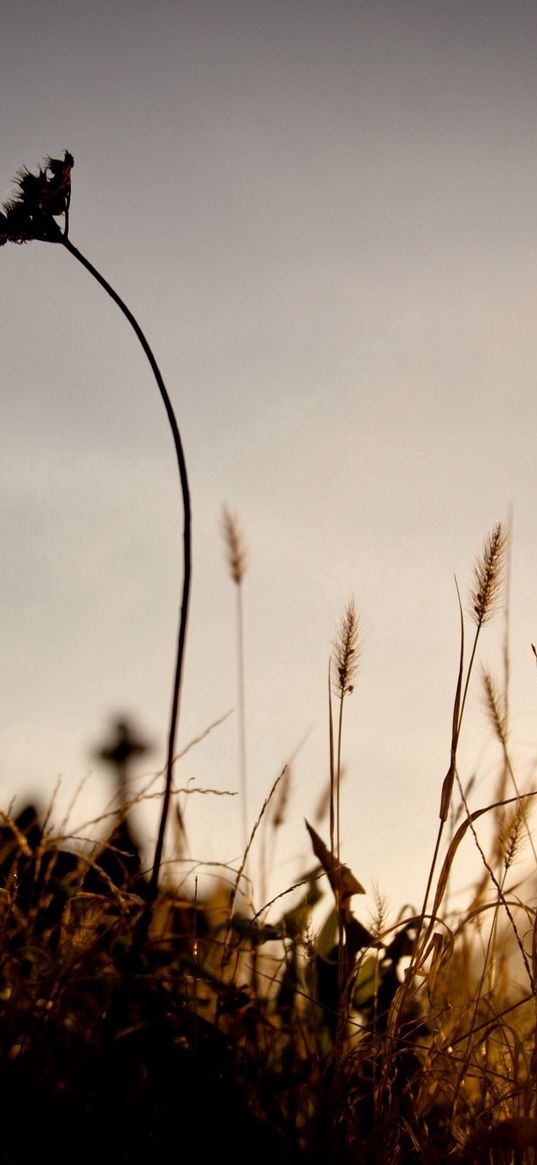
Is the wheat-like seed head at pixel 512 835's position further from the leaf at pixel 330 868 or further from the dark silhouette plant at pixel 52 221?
the dark silhouette plant at pixel 52 221

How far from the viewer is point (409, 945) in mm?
1351

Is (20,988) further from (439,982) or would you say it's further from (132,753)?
(132,753)

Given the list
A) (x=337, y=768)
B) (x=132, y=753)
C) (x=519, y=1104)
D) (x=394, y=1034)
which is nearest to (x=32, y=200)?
(x=337, y=768)

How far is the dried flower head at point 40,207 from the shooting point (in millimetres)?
991

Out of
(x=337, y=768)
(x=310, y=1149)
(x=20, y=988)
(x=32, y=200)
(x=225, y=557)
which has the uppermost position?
(x=32, y=200)

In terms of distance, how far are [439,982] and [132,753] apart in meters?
0.93

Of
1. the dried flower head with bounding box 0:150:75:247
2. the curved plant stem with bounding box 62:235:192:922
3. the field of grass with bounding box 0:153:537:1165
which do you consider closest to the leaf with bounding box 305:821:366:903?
the field of grass with bounding box 0:153:537:1165

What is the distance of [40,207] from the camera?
3.25 ft

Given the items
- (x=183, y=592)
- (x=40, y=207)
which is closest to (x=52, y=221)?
(x=40, y=207)

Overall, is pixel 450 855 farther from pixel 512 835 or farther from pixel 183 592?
pixel 183 592

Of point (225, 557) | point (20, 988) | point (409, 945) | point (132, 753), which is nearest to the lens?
point (20, 988)

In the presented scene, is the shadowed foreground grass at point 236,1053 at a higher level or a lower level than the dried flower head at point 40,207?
lower

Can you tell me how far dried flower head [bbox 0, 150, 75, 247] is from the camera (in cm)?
99

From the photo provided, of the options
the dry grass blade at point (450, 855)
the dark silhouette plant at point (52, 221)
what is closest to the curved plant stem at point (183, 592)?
the dark silhouette plant at point (52, 221)
